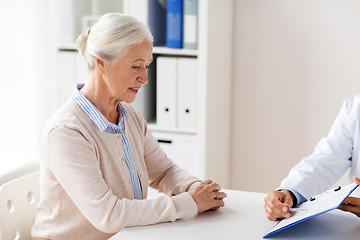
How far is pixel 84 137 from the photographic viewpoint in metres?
1.51

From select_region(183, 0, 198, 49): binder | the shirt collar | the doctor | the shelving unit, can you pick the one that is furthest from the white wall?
the shirt collar

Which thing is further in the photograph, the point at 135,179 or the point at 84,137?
the point at 135,179

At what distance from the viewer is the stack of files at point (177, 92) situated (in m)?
2.63

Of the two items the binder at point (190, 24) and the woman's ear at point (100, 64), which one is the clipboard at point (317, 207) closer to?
the woman's ear at point (100, 64)

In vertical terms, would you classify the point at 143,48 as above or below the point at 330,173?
above

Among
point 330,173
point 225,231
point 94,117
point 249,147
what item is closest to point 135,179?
point 94,117

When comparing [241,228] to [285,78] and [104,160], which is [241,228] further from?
[285,78]

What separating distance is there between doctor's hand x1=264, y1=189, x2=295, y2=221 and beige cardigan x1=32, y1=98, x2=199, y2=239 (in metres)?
0.21

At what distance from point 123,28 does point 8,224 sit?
0.71 metres

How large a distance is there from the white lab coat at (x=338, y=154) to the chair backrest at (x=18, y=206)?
90 cm

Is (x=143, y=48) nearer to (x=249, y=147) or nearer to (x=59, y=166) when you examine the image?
(x=59, y=166)

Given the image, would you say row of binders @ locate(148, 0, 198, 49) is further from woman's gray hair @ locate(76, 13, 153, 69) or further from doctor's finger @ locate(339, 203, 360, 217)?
doctor's finger @ locate(339, 203, 360, 217)

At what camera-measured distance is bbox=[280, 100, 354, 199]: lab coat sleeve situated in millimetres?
1743

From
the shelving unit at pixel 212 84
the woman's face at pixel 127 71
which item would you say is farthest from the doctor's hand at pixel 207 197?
the shelving unit at pixel 212 84
